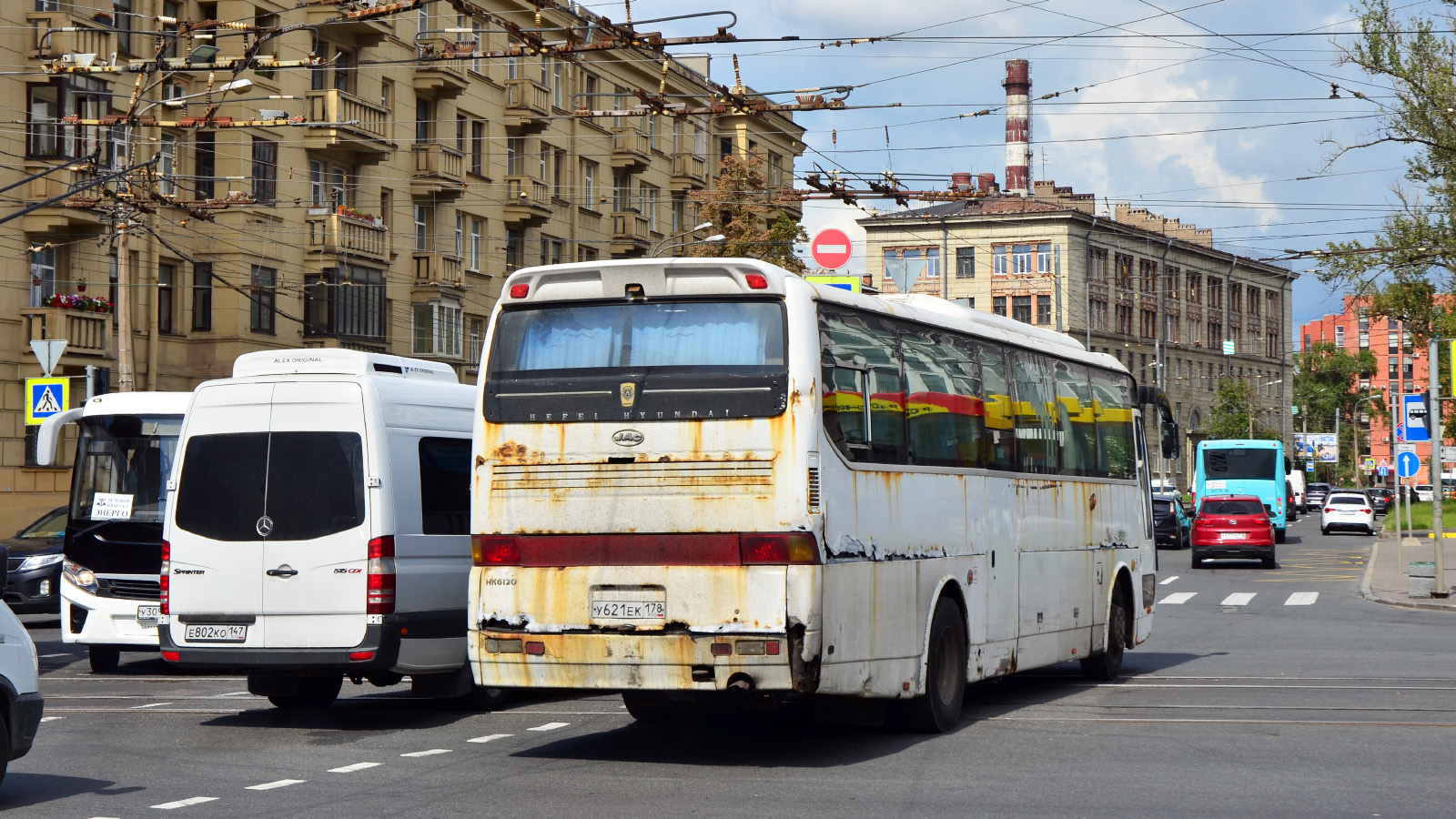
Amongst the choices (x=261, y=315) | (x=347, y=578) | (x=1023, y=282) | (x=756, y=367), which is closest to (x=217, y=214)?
(x=261, y=315)

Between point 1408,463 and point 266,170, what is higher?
point 266,170

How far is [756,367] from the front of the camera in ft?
35.0

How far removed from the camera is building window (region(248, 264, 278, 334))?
39250 mm

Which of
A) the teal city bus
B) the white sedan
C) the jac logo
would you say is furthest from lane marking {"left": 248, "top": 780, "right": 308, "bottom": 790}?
the white sedan

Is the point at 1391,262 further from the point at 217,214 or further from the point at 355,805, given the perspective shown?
the point at 355,805

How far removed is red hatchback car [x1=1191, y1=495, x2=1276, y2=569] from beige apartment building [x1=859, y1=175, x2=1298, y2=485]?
50.1m

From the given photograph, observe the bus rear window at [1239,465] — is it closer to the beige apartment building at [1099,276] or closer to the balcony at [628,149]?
the balcony at [628,149]

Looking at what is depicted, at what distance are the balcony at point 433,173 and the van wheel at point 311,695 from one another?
32196 millimetres

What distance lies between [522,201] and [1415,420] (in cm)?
2666

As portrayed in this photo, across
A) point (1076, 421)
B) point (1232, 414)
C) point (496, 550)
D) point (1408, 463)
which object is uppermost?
point (1232, 414)

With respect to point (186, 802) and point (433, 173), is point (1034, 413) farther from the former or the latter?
point (433, 173)

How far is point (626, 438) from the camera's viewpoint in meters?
10.8

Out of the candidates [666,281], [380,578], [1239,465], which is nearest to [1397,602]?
[380,578]

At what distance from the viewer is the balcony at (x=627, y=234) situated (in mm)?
56531
